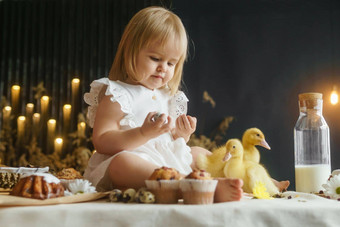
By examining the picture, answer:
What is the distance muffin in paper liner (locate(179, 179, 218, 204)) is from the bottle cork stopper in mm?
759

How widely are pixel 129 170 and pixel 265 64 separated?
10.2 feet

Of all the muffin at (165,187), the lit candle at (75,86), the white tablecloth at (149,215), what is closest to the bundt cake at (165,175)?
the muffin at (165,187)

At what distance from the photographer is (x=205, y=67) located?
12.9 ft

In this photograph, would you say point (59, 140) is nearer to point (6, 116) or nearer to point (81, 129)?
point (81, 129)

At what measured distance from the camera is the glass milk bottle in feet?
4.72

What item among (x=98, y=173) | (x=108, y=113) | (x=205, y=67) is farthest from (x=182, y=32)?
(x=205, y=67)

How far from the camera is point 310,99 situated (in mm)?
1484

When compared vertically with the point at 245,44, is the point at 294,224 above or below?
below

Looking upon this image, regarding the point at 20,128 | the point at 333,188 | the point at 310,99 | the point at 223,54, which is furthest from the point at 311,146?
the point at 20,128

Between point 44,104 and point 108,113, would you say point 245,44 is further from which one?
point 108,113

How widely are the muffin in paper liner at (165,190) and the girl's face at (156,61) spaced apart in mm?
541

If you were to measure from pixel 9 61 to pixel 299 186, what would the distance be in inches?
138

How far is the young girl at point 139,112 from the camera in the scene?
110 cm

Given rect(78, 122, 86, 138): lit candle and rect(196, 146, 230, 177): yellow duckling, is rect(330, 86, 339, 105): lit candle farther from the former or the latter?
rect(196, 146, 230, 177): yellow duckling
